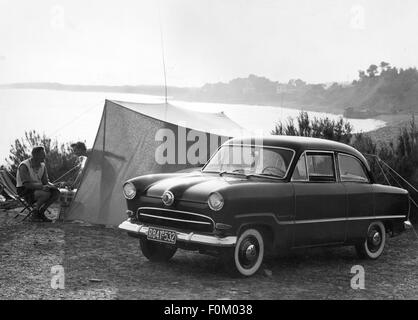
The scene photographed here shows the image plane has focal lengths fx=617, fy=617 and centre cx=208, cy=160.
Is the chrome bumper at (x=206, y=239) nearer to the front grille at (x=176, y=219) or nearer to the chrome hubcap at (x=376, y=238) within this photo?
the front grille at (x=176, y=219)

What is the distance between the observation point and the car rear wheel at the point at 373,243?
8.52 m

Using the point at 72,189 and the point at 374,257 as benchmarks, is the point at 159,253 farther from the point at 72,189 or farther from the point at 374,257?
the point at 72,189

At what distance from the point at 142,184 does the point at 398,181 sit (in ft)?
23.5

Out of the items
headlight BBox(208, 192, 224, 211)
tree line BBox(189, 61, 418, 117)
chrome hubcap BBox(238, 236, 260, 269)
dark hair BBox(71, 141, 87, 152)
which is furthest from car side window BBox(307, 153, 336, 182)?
tree line BBox(189, 61, 418, 117)

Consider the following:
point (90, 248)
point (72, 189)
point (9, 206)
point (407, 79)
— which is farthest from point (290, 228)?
point (407, 79)

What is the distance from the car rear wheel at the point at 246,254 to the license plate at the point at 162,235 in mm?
611

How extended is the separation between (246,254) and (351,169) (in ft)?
7.58

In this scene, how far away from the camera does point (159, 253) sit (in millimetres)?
7773

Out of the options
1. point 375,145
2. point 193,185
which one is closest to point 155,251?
point 193,185

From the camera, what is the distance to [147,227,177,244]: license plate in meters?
6.79

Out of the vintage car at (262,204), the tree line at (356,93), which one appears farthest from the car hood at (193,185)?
the tree line at (356,93)

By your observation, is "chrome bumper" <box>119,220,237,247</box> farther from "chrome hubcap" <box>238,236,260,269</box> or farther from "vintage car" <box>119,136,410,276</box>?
"chrome hubcap" <box>238,236,260,269</box>

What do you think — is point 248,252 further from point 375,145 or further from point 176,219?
point 375,145

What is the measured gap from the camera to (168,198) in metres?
6.90
